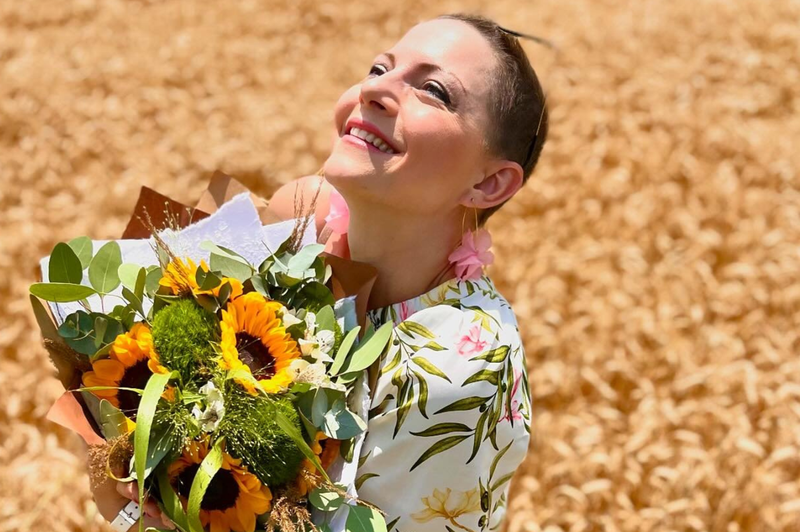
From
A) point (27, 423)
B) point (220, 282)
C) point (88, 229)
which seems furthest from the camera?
point (88, 229)

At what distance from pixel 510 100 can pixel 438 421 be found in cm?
86

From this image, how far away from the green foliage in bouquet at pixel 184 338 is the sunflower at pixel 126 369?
3cm

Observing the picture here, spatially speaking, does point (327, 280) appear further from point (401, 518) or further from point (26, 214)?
point (26, 214)

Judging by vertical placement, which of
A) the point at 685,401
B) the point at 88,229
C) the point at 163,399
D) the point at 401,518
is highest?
the point at 163,399

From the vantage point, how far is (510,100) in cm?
219

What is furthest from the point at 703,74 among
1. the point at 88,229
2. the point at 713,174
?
the point at 88,229

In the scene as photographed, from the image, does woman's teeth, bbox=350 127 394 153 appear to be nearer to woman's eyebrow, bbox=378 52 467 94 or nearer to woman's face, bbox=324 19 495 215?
woman's face, bbox=324 19 495 215

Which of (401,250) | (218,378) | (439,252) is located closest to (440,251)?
(439,252)

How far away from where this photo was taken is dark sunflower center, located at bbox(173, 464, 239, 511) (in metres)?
1.84

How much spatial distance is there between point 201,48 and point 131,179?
1.58 meters

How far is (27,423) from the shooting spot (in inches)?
142

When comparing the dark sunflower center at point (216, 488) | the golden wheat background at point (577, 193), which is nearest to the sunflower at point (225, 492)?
the dark sunflower center at point (216, 488)

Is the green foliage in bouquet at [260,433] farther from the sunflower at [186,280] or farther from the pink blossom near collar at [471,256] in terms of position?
the pink blossom near collar at [471,256]

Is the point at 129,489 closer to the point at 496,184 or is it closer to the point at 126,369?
the point at 126,369
